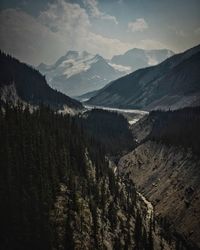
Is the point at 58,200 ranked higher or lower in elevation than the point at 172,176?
lower

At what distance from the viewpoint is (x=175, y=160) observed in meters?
141

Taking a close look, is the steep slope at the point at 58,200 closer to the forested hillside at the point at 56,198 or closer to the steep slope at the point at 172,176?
the forested hillside at the point at 56,198

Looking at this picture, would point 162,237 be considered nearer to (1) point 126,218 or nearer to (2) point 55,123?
(1) point 126,218

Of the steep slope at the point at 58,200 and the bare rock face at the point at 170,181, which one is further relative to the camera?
the bare rock face at the point at 170,181

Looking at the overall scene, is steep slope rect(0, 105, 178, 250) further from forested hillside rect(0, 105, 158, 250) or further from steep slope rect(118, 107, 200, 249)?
steep slope rect(118, 107, 200, 249)

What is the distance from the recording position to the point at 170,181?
432 feet

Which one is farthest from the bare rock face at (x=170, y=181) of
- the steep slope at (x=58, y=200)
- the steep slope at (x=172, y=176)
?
the steep slope at (x=58, y=200)

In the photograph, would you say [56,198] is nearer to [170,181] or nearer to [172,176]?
[170,181]

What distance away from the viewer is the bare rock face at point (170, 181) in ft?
350

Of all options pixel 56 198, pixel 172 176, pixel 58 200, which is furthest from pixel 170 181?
pixel 56 198

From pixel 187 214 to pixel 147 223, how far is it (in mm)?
13719

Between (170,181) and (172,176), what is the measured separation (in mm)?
3042

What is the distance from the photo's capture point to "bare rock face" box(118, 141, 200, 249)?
107 meters

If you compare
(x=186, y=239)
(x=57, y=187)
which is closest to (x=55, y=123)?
(x=57, y=187)
